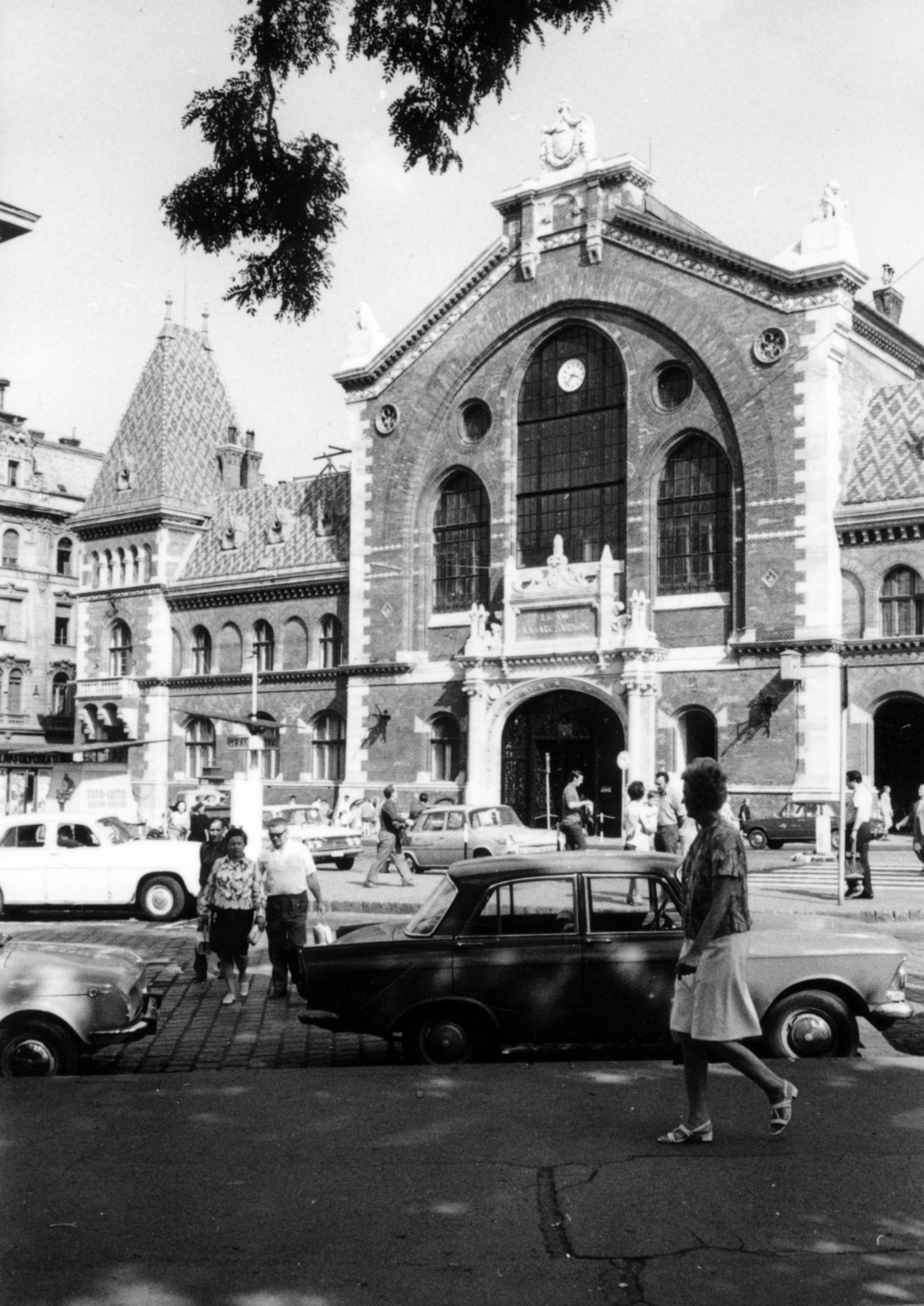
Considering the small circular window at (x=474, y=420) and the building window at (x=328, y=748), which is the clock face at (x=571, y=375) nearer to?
the small circular window at (x=474, y=420)

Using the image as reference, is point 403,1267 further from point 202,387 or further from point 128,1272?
point 202,387

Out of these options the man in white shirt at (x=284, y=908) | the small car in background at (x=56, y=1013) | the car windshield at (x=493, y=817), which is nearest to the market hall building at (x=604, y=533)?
the car windshield at (x=493, y=817)

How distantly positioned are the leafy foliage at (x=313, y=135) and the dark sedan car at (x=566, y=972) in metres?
4.36

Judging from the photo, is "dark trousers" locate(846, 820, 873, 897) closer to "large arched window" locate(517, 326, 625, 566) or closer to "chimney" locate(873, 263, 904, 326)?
"large arched window" locate(517, 326, 625, 566)

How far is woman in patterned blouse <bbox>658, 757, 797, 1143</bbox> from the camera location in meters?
6.75

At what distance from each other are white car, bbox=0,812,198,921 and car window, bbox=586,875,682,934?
11.8 metres

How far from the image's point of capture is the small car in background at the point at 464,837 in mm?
27516

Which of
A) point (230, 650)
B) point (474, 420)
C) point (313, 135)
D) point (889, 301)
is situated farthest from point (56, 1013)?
point (889, 301)

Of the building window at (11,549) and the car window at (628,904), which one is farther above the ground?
the building window at (11,549)

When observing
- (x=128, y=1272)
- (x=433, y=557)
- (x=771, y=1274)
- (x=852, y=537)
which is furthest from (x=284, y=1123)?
(x=433, y=557)

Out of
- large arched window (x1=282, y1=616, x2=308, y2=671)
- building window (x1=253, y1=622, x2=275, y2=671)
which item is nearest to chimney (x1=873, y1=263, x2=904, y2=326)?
large arched window (x1=282, y1=616, x2=308, y2=671)

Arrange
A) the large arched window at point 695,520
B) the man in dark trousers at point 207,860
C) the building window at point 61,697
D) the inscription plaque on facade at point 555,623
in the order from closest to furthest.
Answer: the man in dark trousers at point 207,860 → the large arched window at point 695,520 → the inscription plaque on facade at point 555,623 → the building window at point 61,697

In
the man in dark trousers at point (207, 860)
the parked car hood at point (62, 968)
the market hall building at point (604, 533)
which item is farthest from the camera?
the market hall building at point (604, 533)

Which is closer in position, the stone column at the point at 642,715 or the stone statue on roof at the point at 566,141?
the stone column at the point at 642,715
